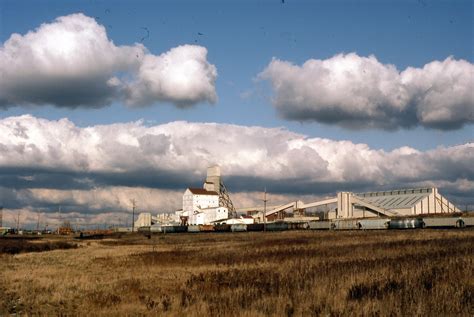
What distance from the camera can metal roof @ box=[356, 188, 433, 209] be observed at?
158 metres

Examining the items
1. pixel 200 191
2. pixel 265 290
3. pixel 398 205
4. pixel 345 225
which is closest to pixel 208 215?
pixel 200 191

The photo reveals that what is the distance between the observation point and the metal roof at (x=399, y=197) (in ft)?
518

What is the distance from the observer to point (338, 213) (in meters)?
159

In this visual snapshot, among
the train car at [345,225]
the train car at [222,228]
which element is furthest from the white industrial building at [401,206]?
the train car at [345,225]

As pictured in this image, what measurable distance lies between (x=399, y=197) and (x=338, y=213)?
969 inches

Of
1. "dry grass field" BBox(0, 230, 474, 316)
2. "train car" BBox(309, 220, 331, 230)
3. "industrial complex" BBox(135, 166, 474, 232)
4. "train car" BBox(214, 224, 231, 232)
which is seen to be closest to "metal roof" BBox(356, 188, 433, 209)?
"industrial complex" BBox(135, 166, 474, 232)

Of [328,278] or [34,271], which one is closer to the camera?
[328,278]

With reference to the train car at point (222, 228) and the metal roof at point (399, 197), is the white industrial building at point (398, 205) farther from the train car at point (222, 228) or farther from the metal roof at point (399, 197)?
the train car at point (222, 228)

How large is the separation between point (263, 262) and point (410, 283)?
1391 centimetres

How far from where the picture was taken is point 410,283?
17688 millimetres

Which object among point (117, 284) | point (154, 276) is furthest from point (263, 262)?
point (117, 284)

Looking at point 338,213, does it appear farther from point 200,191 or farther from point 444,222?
point 444,222

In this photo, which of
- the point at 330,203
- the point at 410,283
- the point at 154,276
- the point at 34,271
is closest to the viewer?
the point at 410,283

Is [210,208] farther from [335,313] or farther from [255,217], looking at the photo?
[335,313]
